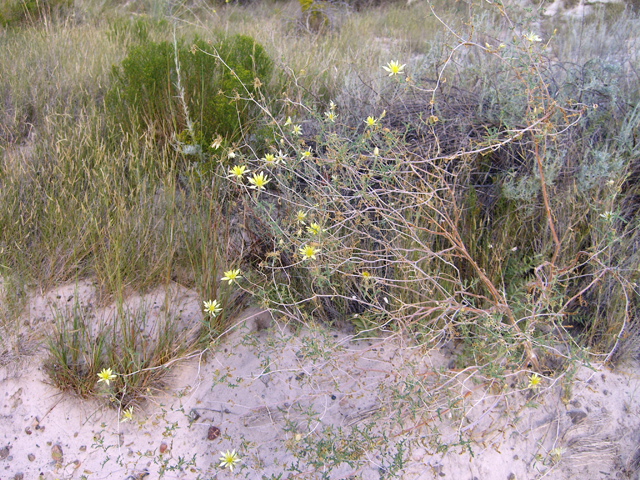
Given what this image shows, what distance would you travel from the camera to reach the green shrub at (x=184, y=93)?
2.81 m

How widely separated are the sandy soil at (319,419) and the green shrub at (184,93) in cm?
135

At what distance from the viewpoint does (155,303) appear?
88.9 inches

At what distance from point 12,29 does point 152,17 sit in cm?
157

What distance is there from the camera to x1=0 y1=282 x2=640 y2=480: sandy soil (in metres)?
1.84

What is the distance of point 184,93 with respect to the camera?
300 centimetres

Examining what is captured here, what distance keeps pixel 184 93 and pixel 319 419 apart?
2.25m

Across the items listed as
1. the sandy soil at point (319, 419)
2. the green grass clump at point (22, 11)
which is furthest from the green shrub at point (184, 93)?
the green grass clump at point (22, 11)

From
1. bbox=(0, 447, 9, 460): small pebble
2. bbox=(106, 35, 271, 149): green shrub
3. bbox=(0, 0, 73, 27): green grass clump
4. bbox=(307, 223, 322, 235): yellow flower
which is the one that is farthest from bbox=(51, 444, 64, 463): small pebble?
bbox=(0, 0, 73, 27): green grass clump

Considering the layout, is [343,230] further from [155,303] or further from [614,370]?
[614,370]

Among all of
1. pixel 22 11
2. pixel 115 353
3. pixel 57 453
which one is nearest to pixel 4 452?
pixel 57 453

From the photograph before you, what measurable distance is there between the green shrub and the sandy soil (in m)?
1.35

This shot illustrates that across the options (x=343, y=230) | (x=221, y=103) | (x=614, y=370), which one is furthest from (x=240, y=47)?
(x=614, y=370)

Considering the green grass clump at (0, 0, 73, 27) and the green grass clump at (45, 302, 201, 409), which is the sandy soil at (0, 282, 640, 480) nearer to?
the green grass clump at (45, 302, 201, 409)

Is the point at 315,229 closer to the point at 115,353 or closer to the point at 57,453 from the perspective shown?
the point at 115,353
